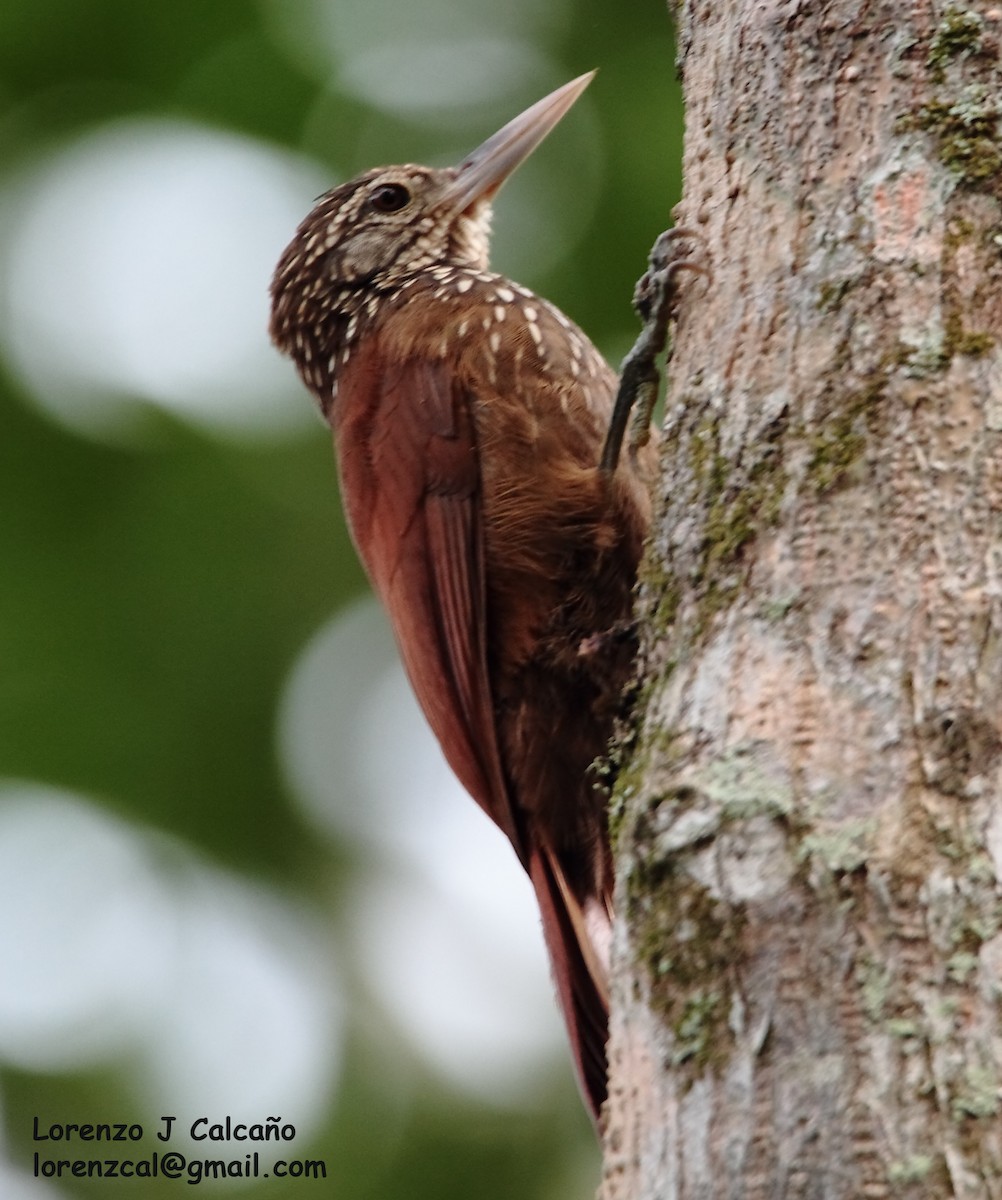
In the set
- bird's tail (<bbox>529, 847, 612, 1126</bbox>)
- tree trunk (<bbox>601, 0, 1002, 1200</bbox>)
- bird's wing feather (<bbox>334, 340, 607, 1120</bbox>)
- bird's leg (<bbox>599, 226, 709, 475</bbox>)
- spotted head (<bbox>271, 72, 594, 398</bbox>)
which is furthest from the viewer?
spotted head (<bbox>271, 72, 594, 398</bbox>)

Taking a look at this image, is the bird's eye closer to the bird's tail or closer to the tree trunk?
the bird's tail

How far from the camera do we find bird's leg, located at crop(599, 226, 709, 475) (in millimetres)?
2254

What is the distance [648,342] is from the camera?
2645 millimetres

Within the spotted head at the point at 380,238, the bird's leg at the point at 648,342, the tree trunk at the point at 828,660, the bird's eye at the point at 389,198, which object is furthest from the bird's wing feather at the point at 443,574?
the tree trunk at the point at 828,660

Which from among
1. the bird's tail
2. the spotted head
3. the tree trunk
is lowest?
the bird's tail

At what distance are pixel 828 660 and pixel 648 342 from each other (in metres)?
1.14

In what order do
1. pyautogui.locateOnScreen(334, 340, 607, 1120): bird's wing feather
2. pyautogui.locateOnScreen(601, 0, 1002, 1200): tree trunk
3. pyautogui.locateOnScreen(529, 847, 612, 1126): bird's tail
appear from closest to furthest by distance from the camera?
pyautogui.locateOnScreen(601, 0, 1002, 1200): tree trunk < pyautogui.locateOnScreen(529, 847, 612, 1126): bird's tail < pyautogui.locateOnScreen(334, 340, 607, 1120): bird's wing feather

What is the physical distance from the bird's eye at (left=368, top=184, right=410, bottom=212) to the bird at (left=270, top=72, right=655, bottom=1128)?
1.96ft

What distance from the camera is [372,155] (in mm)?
4820

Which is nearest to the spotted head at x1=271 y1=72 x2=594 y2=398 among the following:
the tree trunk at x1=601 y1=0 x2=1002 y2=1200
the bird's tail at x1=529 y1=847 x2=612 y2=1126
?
the bird's tail at x1=529 y1=847 x2=612 y2=1126

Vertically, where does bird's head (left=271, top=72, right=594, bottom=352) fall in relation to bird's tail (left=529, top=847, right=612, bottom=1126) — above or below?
above

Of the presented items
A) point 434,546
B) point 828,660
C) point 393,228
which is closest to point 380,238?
point 393,228

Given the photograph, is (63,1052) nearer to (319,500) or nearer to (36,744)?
(36,744)

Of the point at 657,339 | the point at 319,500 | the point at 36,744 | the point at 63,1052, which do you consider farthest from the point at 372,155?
the point at 63,1052
